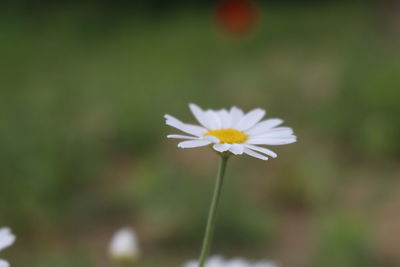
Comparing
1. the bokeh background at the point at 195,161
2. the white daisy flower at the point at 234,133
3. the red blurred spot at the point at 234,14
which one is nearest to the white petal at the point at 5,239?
the white daisy flower at the point at 234,133

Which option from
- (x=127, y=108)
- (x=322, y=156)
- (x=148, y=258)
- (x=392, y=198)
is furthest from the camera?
(x=127, y=108)

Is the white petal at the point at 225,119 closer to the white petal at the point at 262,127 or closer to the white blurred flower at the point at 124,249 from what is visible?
the white petal at the point at 262,127

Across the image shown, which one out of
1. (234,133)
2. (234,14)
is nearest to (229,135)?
(234,133)

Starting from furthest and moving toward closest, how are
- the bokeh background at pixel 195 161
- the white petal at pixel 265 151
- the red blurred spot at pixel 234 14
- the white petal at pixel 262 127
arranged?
the red blurred spot at pixel 234 14 → the bokeh background at pixel 195 161 → the white petal at pixel 262 127 → the white petal at pixel 265 151

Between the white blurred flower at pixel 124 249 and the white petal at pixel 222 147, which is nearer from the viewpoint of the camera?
the white petal at pixel 222 147

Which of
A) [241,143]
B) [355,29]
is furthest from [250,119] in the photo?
[355,29]

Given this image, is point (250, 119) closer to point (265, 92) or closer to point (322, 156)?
point (322, 156)

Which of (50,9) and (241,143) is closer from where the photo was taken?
(241,143)

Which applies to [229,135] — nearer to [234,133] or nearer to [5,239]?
[234,133]
